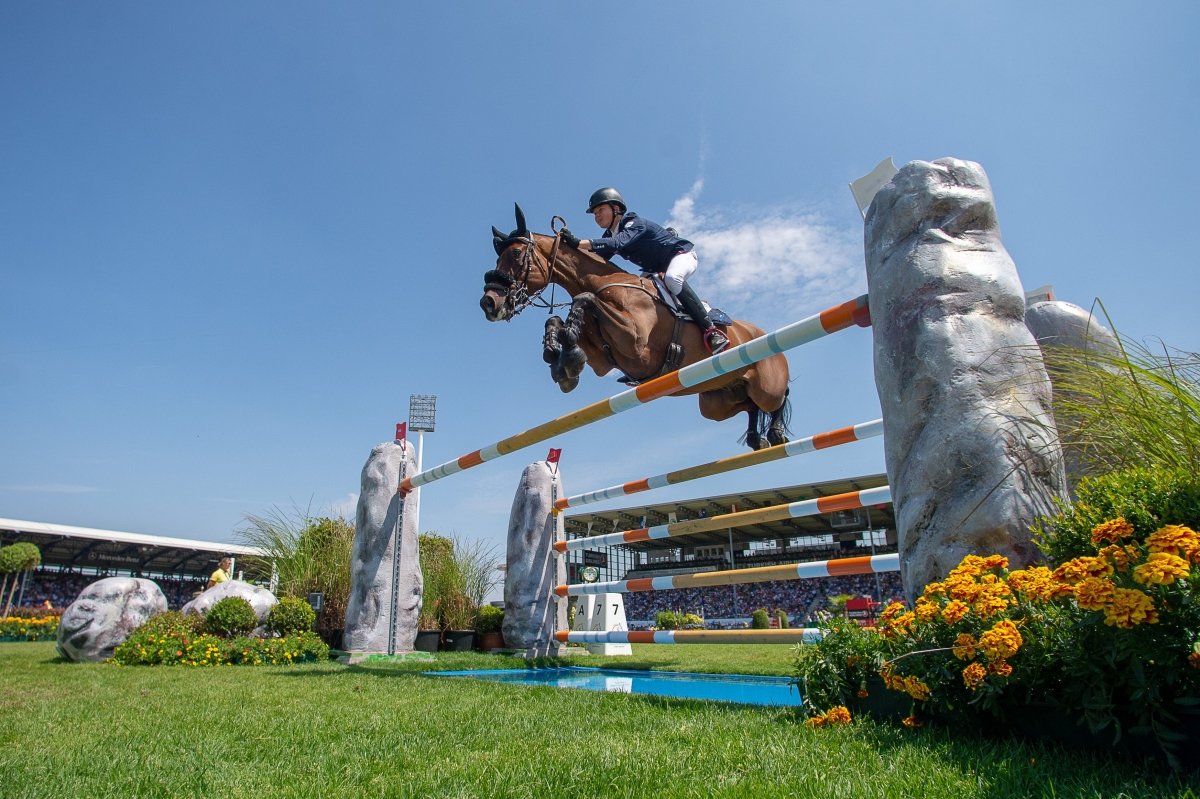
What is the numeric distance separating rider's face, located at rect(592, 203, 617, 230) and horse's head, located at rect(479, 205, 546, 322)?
706 mm

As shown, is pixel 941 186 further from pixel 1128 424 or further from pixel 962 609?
pixel 962 609

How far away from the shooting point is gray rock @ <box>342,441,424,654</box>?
615cm

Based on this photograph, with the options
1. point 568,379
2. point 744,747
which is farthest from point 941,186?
point 568,379

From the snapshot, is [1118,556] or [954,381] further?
[954,381]

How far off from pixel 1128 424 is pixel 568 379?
2.88 metres

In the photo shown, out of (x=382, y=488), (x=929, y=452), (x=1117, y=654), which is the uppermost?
(x=382, y=488)

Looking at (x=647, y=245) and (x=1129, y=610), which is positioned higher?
(x=647, y=245)

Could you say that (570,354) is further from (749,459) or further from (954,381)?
(954,381)

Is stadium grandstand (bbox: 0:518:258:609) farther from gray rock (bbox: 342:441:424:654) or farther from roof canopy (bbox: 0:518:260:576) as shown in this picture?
gray rock (bbox: 342:441:424:654)

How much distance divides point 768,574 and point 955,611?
2.64 m

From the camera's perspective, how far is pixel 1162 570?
1.23 metres

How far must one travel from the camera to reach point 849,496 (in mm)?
3943

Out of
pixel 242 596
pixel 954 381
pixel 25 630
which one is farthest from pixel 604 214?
pixel 25 630

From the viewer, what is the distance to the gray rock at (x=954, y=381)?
1.96 m
